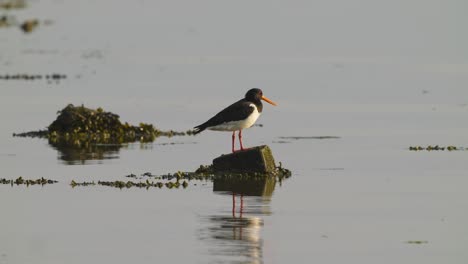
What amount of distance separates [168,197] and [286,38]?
36505mm

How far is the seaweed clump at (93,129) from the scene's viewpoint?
28.4 meters

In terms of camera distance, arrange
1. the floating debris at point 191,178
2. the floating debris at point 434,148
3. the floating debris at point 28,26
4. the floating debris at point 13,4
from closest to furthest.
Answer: the floating debris at point 191,178, the floating debris at point 434,148, the floating debris at point 28,26, the floating debris at point 13,4

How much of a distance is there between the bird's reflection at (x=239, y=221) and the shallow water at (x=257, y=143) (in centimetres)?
4

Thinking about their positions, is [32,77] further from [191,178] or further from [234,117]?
[191,178]

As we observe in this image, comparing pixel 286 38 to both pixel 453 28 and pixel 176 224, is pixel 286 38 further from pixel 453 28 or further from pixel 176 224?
pixel 176 224

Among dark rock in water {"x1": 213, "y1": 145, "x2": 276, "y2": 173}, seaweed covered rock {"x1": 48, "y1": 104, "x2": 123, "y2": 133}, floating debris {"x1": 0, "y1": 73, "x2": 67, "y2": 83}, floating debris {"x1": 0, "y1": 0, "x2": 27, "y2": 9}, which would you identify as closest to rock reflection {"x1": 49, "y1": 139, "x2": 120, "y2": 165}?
seaweed covered rock {"x1": 48, "y1": 104, "x2": 123, "y2": 133}

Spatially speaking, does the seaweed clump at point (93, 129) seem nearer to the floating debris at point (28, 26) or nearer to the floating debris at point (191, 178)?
the floating debris at point (191, 178)

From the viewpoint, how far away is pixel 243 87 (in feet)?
127

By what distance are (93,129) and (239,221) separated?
1112 cm

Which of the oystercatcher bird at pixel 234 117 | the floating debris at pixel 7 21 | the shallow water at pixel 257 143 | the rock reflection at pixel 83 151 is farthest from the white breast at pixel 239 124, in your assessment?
the floating debris at pixel 7 21

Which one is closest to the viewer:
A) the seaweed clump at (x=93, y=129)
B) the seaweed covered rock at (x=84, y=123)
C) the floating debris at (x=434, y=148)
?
the floating debris at (x=434, y=148)

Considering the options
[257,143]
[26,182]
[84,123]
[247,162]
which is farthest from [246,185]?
[84,123]

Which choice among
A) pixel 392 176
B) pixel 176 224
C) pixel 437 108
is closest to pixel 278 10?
pixel 437 108

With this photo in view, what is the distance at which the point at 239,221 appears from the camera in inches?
720
